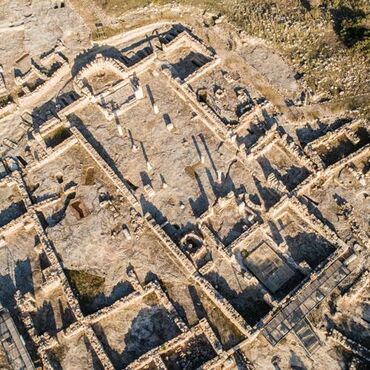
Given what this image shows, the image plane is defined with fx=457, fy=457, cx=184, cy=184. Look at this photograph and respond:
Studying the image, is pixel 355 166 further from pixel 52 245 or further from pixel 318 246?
pixel 52 245

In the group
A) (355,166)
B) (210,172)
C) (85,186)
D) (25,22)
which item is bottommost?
(355,166)

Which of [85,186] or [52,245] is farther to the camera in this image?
[85,186]

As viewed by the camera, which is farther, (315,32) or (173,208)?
(315,32)

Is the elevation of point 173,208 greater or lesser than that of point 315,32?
lesser

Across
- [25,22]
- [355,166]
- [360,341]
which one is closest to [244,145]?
[355,166]

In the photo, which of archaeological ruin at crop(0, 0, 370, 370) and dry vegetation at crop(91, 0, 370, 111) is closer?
archaeological ruin at crop(0, 0, 370, 370)

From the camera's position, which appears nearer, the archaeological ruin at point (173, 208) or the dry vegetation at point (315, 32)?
the archaeological ruin at point (173, 208)

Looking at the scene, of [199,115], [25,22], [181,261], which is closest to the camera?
[181,261]

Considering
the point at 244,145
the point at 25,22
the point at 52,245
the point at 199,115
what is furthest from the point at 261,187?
the point at 25,22

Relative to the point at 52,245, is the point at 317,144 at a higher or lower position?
lower

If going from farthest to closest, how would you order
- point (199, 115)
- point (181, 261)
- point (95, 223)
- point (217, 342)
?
point (199, 115) → point (95, 223) → point (181, 261) → point (217, 342)
